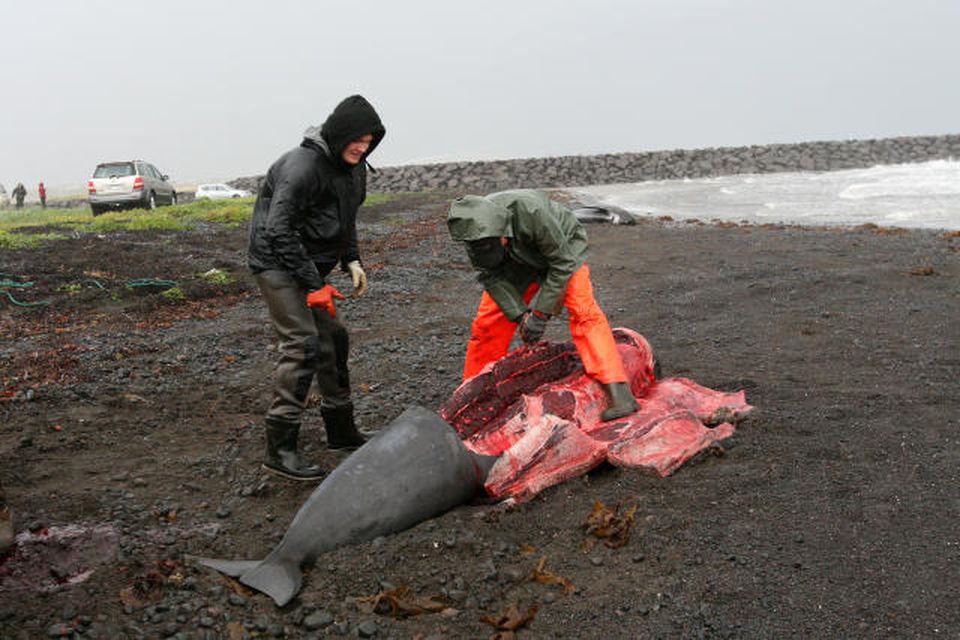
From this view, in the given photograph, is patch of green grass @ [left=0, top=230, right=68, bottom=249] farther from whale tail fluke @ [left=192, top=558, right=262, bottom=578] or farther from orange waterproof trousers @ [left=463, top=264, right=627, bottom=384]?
whale tail fluke @ [left=192, top=558, right=262, bottom=578]

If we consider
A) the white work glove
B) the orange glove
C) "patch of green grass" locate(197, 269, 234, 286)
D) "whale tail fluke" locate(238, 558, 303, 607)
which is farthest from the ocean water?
"whale tail fluke" locate(238, 558, 303, 607)

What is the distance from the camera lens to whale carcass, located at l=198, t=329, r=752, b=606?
3.86 metres

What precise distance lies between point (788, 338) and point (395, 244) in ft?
33.0

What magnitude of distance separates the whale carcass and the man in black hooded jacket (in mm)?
763

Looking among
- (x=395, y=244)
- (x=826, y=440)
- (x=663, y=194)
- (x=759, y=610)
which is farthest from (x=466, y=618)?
(x=663, y=194)

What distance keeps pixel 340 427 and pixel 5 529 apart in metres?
2.05

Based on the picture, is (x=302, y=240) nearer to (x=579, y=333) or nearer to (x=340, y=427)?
(x=340, y=427)

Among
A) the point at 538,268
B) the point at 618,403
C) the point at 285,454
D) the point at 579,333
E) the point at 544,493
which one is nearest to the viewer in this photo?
the point at 544,493

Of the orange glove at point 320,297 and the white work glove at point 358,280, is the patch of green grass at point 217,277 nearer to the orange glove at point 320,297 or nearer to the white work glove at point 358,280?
the white work glove at point 358,280

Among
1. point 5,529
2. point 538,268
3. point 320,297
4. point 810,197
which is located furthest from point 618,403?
point 810,197

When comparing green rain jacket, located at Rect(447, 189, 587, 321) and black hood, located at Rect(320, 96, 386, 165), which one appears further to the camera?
green rain jacket, located at Rect(447, 189, 587, 321)

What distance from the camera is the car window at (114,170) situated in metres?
25.6

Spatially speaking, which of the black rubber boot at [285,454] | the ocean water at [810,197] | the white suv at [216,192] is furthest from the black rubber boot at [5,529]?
the white suv at [216,192]

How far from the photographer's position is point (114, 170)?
25.8 meters
